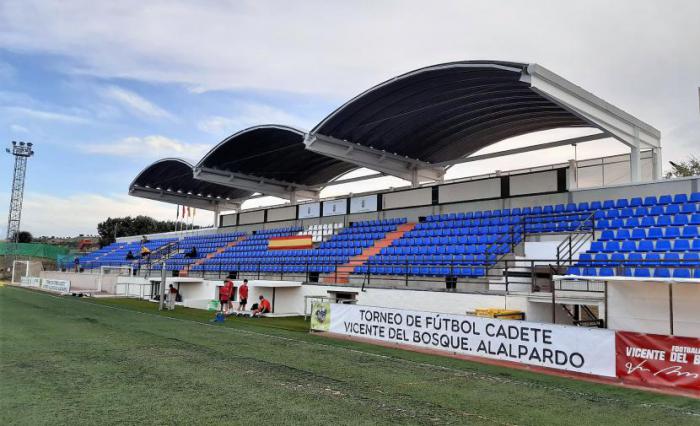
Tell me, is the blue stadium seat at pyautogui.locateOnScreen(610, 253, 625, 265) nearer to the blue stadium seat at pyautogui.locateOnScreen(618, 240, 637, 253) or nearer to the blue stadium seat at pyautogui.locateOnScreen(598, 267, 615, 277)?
the blue stadium seat at pyautogui.locateOnScreen(618, 240, 637, 253)

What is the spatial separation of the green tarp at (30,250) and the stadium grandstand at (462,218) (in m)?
28.5

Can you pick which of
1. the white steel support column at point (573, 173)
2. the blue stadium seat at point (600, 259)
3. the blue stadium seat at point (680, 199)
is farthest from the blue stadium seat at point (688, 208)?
the white steel support column at point (573, 173)

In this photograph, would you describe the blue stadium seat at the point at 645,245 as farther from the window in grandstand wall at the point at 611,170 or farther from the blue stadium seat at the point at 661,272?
the window in grandstand wall at the point at 611,170

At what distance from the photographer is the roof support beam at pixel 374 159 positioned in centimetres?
2434

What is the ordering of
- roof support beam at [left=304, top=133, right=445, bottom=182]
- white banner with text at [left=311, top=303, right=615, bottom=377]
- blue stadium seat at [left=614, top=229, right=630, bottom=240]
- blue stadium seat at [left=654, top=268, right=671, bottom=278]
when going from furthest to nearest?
roof support beam at [left=304, top=133, right=445, bottom=182] < blue stadium seat at [left=614, top=229, right=630, bottom=240] < blue stadium seat at [left=654, top=268, right=671, bottom=278] < white banner with text at [left=311, top=303, right=615, bottom=377]

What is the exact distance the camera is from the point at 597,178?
19656mm

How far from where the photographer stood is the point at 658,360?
8961 millimetres

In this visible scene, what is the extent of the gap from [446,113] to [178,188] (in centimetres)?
2533

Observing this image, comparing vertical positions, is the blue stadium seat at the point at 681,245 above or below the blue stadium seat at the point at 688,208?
below

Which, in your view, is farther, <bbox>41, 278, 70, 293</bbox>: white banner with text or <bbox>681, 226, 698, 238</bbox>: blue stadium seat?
<bbox>41, 278, 70, 293</bbox>: white banner with text

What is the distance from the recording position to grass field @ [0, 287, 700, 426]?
672 cm

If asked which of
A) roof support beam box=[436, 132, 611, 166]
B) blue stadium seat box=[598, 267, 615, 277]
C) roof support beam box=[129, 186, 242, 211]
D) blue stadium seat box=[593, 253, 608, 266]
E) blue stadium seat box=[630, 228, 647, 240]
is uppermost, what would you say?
roof support beam box=[436, 132, 611, 166]

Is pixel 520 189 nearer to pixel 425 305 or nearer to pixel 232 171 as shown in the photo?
pixel 425 305

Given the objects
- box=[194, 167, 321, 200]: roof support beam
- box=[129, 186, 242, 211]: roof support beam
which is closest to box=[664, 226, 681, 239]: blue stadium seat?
box=[194, 167, 321, 200]: roof support beam
